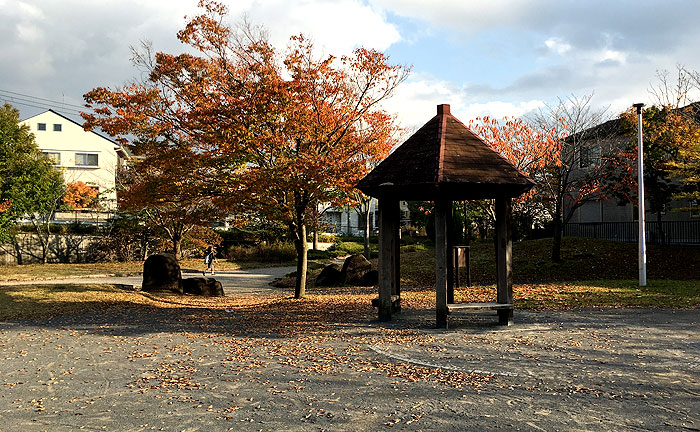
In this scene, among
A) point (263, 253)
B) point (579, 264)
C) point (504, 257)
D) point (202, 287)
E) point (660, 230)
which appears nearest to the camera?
point (504, 257)

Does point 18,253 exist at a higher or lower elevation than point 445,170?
lower

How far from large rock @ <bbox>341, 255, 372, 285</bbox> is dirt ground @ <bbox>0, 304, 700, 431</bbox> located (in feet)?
32.2

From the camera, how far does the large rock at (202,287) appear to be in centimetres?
1905

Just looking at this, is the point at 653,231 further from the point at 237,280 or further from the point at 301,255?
the point at 237,280

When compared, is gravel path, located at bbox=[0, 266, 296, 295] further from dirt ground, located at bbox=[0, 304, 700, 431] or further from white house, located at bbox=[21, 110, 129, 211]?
white house, located at bbox=[21, 110, 129, 211]

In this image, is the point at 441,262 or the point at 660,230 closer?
the point at 441,262

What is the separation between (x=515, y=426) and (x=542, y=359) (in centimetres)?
306

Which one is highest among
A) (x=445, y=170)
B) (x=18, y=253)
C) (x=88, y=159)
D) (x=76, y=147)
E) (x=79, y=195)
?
(x=76, y=147)

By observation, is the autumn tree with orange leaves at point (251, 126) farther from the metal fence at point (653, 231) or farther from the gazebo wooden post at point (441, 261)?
the metal fence at point (653, 231)

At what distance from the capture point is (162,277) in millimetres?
18859

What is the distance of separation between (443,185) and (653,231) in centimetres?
2363

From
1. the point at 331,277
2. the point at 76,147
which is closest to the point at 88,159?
the point at 76,147

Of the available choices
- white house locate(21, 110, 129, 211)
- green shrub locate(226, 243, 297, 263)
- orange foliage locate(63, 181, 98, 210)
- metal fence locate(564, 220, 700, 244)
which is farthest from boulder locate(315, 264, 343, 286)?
white house locate(21, 110, 129, 211)

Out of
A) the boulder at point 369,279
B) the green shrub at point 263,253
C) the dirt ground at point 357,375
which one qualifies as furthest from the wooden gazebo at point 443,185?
the green shrub at point 263,253
